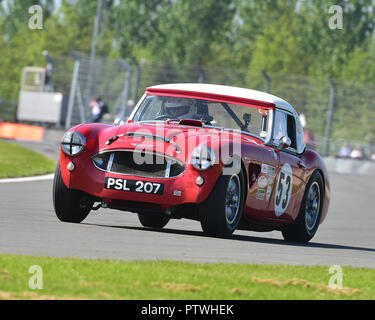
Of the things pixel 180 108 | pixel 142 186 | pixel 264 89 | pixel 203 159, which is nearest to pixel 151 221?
pixel 180 108

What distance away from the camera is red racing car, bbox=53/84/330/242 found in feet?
32.4

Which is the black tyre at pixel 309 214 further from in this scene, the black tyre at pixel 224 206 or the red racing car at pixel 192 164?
A: the black tyre at pixel 224 206

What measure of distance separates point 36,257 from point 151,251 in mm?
1421

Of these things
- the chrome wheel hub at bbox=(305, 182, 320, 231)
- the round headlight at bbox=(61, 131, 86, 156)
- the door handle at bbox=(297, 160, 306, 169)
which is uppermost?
the round headlight at bbox=(61, 131, 86, 156)

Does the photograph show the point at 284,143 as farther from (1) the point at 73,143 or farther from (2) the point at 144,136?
(1) the point at 73,143

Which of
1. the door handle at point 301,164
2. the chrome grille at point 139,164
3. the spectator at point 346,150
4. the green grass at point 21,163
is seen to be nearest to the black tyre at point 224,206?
the chrome grille at point 139,164

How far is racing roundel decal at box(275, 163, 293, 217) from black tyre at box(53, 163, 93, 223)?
6.67ft

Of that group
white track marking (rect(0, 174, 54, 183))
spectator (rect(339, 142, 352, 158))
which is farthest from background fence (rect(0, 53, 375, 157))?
white track marking (rect(0, 174, 54, 183))

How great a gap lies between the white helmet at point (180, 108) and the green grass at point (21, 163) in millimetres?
7204

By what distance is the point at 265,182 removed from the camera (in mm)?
10711

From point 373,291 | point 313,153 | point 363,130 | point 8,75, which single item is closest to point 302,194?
point 313,153

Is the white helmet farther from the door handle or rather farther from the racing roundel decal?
the door handle

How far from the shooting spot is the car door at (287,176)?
1115 centimetres

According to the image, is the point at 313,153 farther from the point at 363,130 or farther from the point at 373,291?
the point at 363,130
